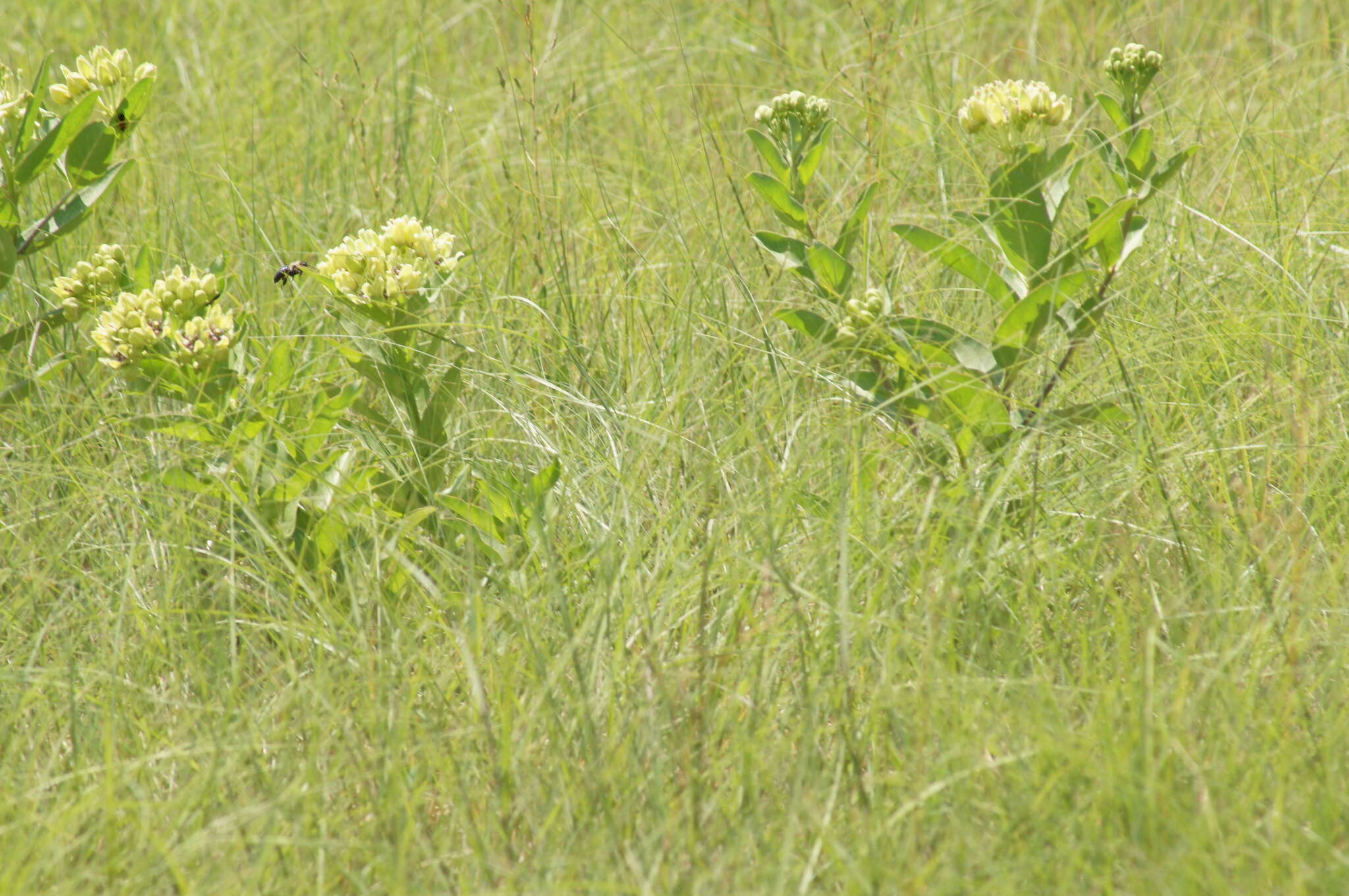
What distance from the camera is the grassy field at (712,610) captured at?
139 centimetres

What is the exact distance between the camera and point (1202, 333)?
7.38 ft

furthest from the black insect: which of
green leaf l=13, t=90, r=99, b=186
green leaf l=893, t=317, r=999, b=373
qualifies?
green leaf l=893, t=317, r=999, b=373

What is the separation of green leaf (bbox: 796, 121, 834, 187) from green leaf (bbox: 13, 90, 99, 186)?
1.16 meters

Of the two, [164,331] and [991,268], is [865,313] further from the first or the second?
[164,331]

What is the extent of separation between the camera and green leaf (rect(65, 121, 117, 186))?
2.14m

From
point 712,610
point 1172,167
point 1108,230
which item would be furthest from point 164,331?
point 1172,167

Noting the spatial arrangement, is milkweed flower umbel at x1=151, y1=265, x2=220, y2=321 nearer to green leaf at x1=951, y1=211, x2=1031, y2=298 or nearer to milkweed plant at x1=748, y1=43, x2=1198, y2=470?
milkweed plant at x1=748, y1=43, x2=1198, y2=470

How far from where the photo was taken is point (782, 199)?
6.63 feet

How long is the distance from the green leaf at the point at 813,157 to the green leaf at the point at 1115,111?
412mm

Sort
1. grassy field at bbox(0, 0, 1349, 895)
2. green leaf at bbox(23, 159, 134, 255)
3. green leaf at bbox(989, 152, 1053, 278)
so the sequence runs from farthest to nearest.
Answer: green leaf at bbox(23, 159, 134, 255) → green leaf at bbox(989, 152, 1053, 278) → grassy field at bbox(0, 0, 1349, 895)

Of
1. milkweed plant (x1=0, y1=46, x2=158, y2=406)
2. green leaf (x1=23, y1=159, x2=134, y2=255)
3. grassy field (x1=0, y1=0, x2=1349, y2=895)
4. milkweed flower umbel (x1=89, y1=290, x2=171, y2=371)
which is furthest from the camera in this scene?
green leaf (x1=23, y1=159, x2=134, y2=255)

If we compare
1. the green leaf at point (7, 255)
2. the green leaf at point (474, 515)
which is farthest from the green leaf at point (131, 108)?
the green leaf at point (474, 515)

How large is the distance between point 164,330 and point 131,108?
22.7 inches

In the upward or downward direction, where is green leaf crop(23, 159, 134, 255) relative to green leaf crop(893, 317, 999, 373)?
upward
